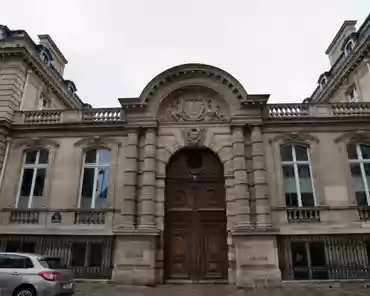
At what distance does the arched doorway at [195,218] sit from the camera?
13.8 meters

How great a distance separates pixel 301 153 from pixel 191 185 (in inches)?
213

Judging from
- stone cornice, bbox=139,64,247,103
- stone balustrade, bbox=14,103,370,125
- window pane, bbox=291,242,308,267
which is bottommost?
window pane, bbox=291,242,308,267

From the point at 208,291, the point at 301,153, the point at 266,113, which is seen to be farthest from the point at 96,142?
the point at 301,153

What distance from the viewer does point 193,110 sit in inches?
632

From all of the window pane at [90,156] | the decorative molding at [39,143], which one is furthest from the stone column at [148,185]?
the decorative molding at [39,143]

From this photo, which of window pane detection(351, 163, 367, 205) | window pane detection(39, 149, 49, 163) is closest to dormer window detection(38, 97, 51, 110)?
window pane detection(39, 149, 49, 163)

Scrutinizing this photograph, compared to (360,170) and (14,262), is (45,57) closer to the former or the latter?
(14,262)

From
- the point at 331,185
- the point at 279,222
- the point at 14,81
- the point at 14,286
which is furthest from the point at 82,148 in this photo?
the point at 331,185

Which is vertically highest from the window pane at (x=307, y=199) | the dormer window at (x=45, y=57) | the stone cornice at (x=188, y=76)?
the dormer window at (x=45, y=57)

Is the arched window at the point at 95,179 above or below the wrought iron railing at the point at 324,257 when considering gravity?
above

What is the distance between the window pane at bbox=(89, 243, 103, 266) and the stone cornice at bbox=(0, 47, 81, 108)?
36.4ft

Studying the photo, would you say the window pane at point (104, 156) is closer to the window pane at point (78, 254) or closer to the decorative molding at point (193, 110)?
the decorative molding at point (193, 110)

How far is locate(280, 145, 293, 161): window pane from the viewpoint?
15.2 m

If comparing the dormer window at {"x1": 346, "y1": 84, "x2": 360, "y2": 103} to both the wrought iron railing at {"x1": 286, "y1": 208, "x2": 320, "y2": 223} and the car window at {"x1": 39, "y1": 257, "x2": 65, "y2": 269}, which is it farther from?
the car window at {"x1": 39, "y1": 257, "x2": 65, "y2": 269}
